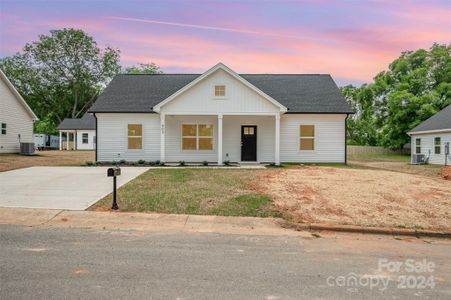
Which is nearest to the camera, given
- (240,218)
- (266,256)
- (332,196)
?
(266,256)

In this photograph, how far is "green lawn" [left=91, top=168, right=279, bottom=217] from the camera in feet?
26.6

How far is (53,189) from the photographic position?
34.4ft

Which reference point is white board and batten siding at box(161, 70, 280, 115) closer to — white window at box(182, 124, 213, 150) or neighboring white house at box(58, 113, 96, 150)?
white window at box(182, 124, 213, 150)

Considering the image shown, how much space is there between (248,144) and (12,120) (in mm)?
19103

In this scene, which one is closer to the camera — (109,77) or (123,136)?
(123,136)

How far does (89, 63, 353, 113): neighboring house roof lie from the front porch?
176cm

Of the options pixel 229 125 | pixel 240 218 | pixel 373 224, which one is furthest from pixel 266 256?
pixel 229 125

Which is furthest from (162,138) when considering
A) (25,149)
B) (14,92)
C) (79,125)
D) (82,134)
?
(79,125)

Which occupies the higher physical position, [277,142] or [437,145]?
[277,142]

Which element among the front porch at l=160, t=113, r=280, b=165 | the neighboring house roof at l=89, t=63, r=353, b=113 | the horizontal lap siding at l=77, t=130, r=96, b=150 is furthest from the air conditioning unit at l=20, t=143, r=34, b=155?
the horizontal lap siding at l=77, t=130, r=96, b=150

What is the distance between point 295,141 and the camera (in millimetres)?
20562

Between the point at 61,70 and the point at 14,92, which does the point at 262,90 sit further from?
the point at 61,70

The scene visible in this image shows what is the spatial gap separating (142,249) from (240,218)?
9.10ft

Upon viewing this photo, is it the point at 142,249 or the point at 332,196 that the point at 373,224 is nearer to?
the point at 332,196
